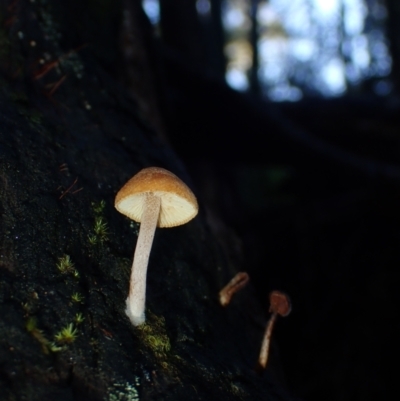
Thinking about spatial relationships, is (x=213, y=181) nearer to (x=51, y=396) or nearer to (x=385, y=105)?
(x=385, y=105)

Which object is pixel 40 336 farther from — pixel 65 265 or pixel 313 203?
pixel 313 203

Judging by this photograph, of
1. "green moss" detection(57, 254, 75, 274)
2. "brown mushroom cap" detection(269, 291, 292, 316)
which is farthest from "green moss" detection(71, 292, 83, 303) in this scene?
"brown mushroom cap" detection(269, 291, 292, 316)

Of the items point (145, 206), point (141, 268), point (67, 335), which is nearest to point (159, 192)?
point (145, 206)

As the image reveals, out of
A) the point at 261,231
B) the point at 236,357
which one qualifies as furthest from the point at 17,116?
the point at 261,231

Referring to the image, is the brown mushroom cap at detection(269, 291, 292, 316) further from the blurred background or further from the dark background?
the blurred background

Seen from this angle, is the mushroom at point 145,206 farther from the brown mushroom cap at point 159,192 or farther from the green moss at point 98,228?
the green moss at point 98,228

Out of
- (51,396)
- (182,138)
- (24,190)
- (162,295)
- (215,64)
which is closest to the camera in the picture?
(51,396)
